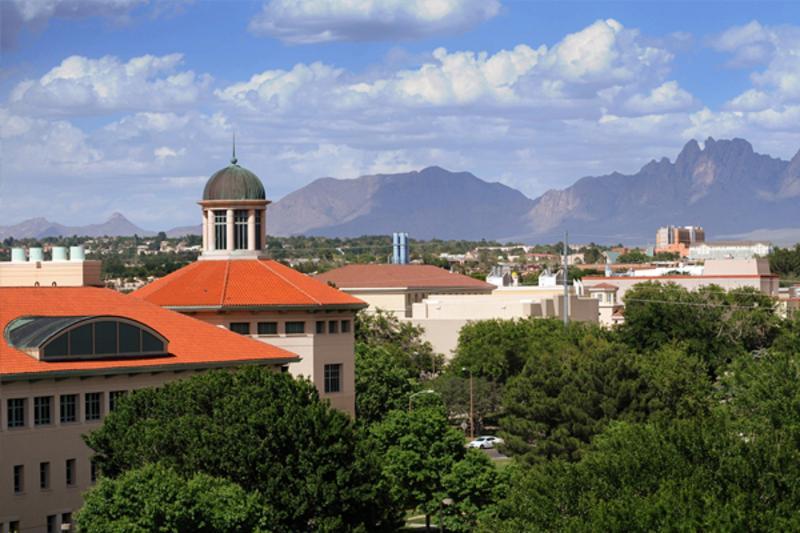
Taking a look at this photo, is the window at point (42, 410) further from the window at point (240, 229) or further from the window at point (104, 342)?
the window at point (240, 229)

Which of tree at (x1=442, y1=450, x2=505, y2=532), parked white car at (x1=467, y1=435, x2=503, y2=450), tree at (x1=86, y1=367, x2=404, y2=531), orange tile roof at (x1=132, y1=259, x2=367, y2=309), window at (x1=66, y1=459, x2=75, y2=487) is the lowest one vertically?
parked white car at (x1=467, y1=435, x2=503, y2=450)

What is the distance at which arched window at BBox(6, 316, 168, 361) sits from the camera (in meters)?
61.6

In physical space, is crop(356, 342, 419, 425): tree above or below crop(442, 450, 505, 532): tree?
above

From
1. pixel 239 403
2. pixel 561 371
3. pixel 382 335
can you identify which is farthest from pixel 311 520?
pixel 382 335

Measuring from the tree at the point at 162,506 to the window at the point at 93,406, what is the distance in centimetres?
1341

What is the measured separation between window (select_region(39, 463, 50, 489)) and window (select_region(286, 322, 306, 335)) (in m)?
25.4

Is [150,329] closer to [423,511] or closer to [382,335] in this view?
[423,511]

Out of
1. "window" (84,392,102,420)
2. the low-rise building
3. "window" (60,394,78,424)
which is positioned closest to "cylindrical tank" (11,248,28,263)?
"window" (84,392,102,420)

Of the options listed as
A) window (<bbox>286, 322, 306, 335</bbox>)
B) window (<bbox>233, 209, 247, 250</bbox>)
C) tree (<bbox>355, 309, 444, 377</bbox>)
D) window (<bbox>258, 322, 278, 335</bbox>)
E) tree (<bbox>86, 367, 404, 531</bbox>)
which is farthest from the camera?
tree (<bbox>355, 309, 444, 377</bbox>)

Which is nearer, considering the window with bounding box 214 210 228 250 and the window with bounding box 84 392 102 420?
the window with bounding box 84 392 102 420

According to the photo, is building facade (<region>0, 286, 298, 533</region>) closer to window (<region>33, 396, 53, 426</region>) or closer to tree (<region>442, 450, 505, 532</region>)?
window (<region>33, 396, 53, 426</region>)

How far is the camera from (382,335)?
136500mm

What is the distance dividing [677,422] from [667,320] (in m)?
92.8

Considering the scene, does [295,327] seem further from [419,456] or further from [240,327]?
[419,456]
